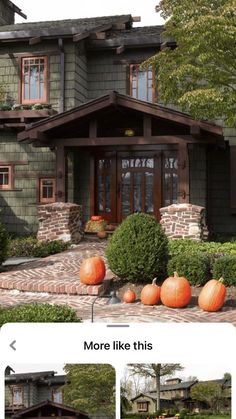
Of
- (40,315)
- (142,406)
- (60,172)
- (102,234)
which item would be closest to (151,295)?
(40,315)

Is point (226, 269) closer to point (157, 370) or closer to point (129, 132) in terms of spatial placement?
point (129, 132)

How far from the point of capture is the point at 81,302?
10328mm

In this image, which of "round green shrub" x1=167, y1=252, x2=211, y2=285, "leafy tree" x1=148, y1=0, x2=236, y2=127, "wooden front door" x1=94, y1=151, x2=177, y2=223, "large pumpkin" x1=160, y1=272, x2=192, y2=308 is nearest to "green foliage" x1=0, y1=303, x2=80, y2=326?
"large pumpkin" x1=160, y1=272, x2=192, y2=308

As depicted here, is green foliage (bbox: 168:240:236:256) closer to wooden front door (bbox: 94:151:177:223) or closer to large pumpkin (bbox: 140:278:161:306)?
large pumpkin (bbox: 140:278:161:306)

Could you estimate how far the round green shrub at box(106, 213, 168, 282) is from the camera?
435 inches

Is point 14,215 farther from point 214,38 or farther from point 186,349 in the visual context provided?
point 186,349

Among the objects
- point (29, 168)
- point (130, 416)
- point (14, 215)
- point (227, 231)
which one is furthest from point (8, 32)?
point (130, 416)

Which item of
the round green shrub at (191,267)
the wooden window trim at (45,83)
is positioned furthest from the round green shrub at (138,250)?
the wooden window trim at (45,83)

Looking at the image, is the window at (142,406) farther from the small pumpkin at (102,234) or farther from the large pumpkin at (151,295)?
the small pumpkin at (102,234)

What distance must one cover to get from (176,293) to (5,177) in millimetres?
10987

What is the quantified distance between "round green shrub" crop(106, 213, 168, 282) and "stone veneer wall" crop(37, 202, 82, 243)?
5108 millimetres

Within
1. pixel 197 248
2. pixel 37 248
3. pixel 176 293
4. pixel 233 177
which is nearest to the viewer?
pixel 176 293

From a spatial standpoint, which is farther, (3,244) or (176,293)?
(3,244)

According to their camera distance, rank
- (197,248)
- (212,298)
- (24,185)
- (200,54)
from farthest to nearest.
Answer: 1. (24,185)
2. (200,54)
3. (197,248)
4. (212,298)
